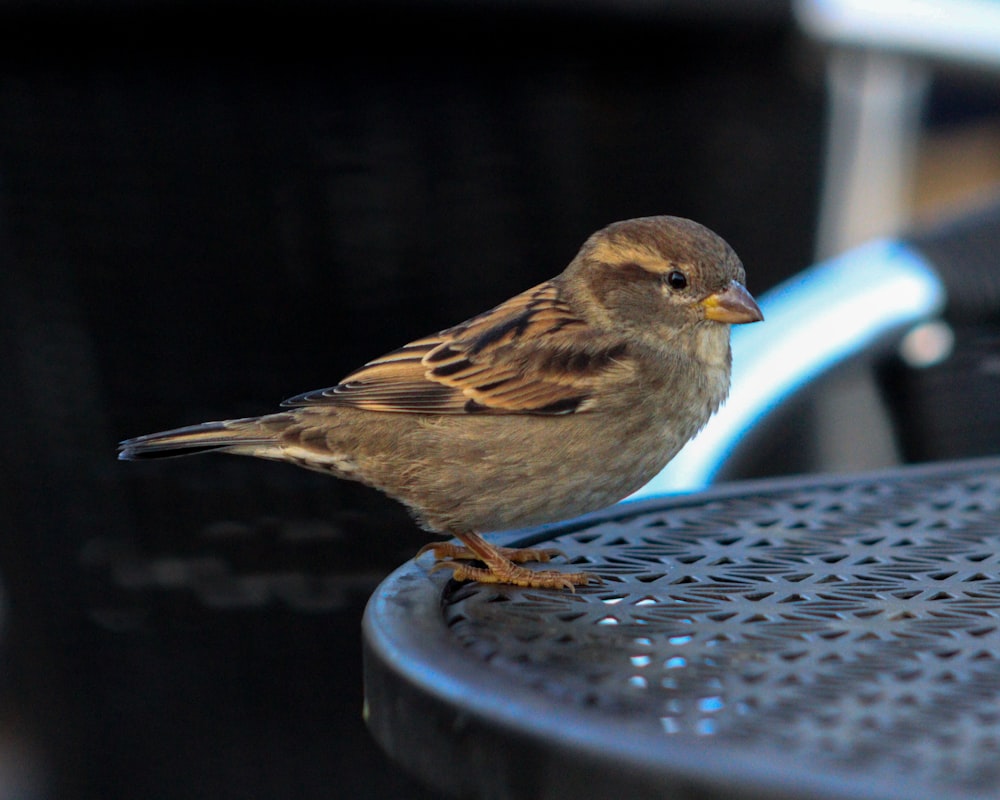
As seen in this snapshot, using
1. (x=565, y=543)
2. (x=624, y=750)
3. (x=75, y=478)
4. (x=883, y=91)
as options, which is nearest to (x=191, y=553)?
(x=75, y=478)

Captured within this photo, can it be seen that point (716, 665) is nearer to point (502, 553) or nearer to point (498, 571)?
point (498, 571)

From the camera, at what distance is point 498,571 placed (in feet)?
6.79

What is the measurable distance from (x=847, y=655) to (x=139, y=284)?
6.81ft

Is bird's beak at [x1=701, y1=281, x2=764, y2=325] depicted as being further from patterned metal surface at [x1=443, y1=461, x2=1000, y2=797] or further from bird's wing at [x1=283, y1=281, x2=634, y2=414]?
patterned metal surface at [x1=443, y1=461, x2=1000, y2=797]

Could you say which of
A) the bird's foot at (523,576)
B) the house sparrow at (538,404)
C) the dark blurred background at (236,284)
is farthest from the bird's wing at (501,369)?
the dark blurred background at (236,284)

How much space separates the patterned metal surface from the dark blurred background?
1.17 m

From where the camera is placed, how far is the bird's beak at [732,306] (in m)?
2.31

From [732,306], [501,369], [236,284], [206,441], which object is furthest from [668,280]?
[236,284]

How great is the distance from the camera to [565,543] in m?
2.18

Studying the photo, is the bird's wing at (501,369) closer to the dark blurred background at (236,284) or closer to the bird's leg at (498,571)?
the bird's leg at (498,571)

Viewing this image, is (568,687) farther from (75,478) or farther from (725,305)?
(75,478)

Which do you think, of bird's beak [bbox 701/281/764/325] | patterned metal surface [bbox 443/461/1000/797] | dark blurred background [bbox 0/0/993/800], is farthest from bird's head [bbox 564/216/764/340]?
dark blurred background [bbox 0/0/993/800]

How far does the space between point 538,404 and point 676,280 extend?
368 mm

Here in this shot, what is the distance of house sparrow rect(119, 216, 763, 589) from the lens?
7.11ft
